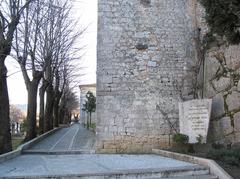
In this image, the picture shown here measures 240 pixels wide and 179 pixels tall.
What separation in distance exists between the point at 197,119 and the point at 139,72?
10.6 ft

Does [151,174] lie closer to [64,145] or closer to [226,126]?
[226,126]

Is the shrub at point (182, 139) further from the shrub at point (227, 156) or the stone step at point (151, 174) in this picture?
the stone step at point (151, 174)

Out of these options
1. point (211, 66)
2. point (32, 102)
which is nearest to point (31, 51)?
point (32, 102)

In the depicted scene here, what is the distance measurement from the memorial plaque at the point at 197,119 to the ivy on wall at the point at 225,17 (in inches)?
171

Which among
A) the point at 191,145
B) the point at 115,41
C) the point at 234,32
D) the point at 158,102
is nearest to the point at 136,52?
the point at 115,41

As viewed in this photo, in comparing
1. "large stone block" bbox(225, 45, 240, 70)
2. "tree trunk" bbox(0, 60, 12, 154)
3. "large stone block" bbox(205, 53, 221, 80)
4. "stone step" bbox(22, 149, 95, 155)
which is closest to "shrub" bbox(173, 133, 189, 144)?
"large stone block" bbox(225, 45, 240, 70)

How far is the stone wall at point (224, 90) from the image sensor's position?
13891 mm

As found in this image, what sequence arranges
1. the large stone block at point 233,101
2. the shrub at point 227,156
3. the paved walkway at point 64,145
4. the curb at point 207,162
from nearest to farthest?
the curb at point 207,162
the shrub at point 227,156
the large stone block at point 233,101
the paved walkway at point 64,145

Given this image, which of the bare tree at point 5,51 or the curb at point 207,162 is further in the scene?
the bare tree at point 5,51

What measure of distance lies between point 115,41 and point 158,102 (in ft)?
9.86

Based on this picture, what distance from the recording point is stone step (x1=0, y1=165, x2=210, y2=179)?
8664 millimetres

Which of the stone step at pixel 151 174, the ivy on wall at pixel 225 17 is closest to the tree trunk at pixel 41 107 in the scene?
the stone step at pixel 151 174

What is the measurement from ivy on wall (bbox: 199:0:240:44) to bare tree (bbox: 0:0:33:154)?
6.40m

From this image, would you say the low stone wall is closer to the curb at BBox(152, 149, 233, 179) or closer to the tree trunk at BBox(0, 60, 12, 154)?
the curb at BBox(152, 149, 233, 179)
